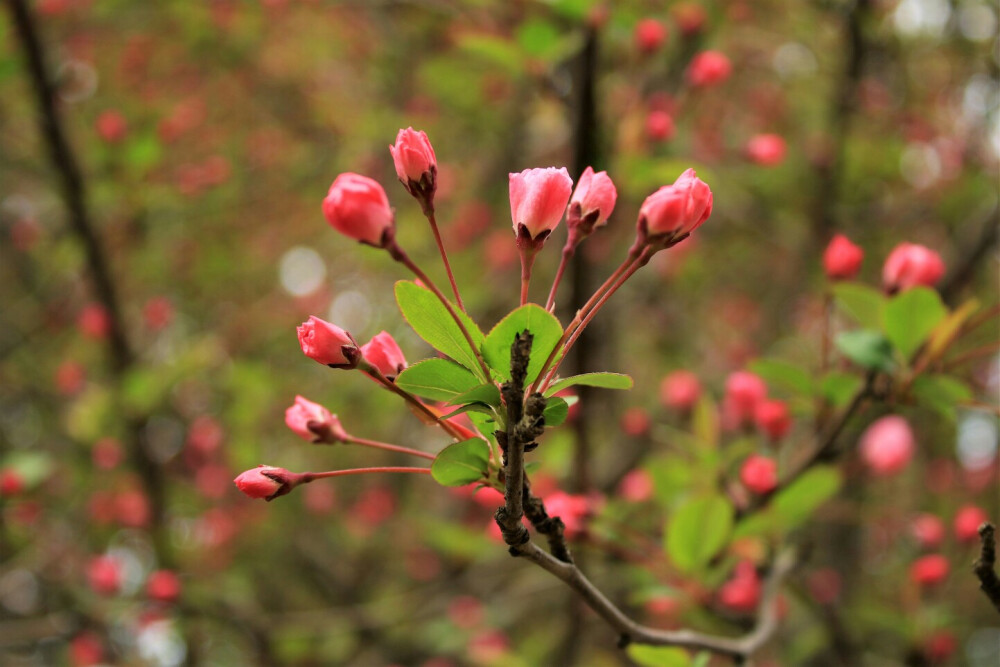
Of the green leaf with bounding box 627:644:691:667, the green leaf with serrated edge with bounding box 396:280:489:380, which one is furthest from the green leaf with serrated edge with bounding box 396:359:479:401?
the green leaf with bounding box 627:644:691:667

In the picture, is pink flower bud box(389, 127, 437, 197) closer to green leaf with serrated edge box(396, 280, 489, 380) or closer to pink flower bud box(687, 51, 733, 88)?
green leaf with serrated edge box(396, 280, 489, 380)

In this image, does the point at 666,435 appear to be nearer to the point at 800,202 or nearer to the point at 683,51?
the point at 683,51

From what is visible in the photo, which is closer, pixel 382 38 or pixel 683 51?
pixel 683 51

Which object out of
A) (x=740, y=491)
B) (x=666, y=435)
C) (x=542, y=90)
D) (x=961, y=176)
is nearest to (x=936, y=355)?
(x=740, y=491)

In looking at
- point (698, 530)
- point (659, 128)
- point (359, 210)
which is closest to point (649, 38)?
point (659, 128)

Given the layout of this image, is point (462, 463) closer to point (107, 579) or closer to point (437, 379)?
point (437, 379)

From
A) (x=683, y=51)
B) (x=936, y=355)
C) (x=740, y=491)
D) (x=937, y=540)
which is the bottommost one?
(x=937, y=540)
